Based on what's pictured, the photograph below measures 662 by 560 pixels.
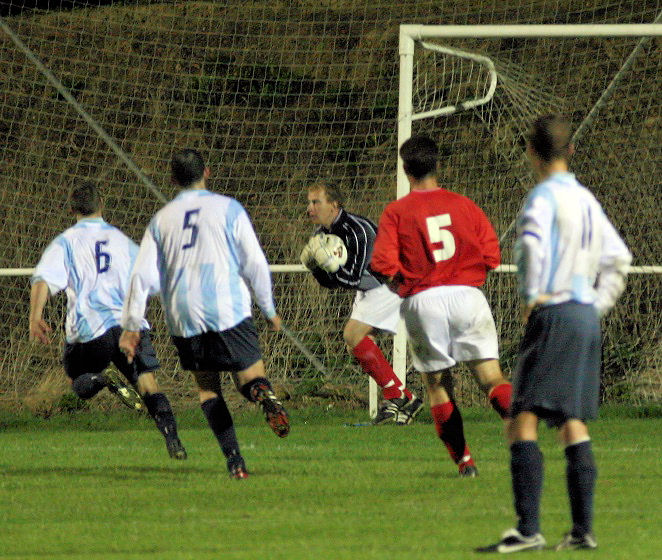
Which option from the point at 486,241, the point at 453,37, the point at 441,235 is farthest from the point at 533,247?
the point at 453,37

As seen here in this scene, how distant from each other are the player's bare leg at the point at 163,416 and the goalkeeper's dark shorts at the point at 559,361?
4.18 meters

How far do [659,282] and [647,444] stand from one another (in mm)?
4390

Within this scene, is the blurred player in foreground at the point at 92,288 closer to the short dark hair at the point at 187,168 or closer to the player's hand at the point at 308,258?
the player's hand at the point at 308,258

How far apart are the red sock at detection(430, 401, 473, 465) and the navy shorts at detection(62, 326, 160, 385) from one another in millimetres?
2394

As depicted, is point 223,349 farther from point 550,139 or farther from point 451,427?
point 550,139

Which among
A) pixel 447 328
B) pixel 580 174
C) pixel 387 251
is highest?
pixel 580 174

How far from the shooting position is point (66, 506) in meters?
6.85

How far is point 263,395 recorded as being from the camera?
299 inches

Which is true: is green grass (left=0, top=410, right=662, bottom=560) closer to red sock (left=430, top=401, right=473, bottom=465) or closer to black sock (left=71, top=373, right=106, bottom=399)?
red sock (left=430, top=401, right=473, bottom=465)

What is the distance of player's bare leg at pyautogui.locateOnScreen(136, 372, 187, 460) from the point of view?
904 cm

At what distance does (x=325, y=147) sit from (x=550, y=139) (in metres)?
11.7

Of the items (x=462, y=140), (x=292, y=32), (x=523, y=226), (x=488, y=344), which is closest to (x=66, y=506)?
(x=488, y=344)

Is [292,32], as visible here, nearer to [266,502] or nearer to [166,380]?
[166,380]

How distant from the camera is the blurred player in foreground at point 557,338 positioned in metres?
5.12
